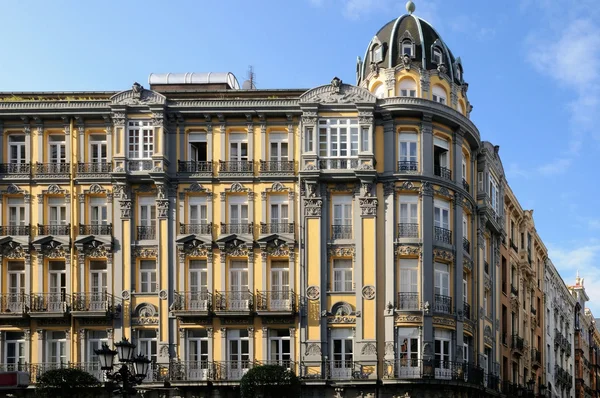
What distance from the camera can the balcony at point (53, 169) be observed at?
168 feet

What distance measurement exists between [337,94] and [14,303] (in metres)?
19.1

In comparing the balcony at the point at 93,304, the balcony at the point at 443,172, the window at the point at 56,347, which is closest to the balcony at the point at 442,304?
the balcony at the point at 443,172

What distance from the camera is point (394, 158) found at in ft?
166

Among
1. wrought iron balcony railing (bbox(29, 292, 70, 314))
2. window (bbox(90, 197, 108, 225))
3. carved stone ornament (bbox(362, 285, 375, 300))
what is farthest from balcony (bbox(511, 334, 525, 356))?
wrought iron balcony railing (bbox(29, 292, 70, 314))

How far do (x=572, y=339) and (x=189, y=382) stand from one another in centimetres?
6005

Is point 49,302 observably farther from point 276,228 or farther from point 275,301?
point 276,228

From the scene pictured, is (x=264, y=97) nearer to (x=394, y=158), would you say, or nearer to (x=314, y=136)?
(x=314, y=136)

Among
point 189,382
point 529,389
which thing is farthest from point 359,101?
point 529,389

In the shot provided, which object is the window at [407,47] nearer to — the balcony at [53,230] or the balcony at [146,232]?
the balcony at [146,232]

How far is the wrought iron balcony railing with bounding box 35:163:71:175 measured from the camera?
168ft

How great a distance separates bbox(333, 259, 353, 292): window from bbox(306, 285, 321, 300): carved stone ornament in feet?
2.84

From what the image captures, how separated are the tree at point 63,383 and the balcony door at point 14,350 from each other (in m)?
4.32

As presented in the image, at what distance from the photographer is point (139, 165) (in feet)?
167

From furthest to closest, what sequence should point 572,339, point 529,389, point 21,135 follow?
point 572,339 → point 529,389 → point 21,135
